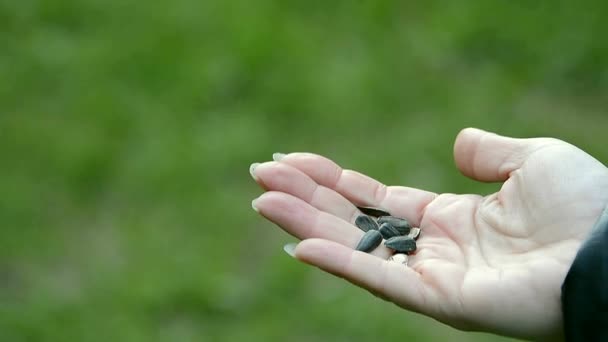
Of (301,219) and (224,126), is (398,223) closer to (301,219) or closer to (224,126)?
(301,219)

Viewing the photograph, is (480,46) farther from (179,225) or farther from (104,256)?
(104,256)

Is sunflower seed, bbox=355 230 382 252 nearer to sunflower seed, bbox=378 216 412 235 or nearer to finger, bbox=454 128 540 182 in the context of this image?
sunflower seed, bbox=378 216 412 235

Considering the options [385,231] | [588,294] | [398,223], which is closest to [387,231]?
[385,231]

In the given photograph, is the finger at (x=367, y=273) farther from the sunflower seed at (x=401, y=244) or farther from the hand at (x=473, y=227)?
the sunflower seed at (x=401, y=244)

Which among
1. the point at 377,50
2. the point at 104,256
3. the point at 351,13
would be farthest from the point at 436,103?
the point at 104,256

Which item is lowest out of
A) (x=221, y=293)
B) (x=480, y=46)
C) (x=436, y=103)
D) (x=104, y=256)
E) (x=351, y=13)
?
(x=221, y=293)

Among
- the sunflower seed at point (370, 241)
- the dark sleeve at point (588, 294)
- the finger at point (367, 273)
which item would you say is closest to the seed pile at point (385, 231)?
the sunflower seed at point (370, 241)

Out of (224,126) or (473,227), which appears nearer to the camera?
(473,227)
